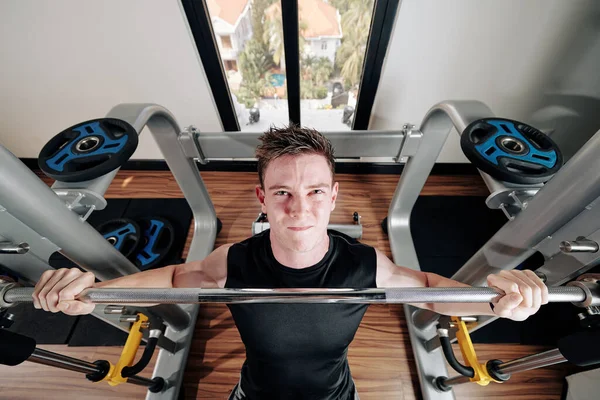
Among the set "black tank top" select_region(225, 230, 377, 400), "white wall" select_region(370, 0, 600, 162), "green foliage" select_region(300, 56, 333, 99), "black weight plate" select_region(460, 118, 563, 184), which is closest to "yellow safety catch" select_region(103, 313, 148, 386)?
"black tank top" select_region(225, 230, 377, 400)

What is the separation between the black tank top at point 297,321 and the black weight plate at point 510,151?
0.49m

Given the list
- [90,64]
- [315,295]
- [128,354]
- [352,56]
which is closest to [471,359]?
[315,295]

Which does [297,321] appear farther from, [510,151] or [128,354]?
[510,151]

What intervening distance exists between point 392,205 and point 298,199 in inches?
49.8

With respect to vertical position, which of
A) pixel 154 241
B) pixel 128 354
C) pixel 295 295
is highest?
pixel 295 295

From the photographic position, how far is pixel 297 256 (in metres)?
0.93

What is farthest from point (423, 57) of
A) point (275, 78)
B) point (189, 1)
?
point (189, 1)

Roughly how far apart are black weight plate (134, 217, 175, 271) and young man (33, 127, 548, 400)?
3.08 ft

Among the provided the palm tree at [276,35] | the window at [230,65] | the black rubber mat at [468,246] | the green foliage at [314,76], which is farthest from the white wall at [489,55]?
the window at [230,65]

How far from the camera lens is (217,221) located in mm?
2137

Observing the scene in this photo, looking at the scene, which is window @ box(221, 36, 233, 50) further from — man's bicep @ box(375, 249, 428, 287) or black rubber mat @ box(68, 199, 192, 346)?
man's bicep @ box(375, 249, 428, 287)

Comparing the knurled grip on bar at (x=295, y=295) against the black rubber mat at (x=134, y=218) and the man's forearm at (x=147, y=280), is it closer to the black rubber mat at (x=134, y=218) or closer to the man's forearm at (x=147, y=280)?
the man's forearm at (x=147, y=280)

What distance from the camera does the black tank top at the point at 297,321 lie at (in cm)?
97

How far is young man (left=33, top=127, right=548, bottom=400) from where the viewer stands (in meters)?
0.88
